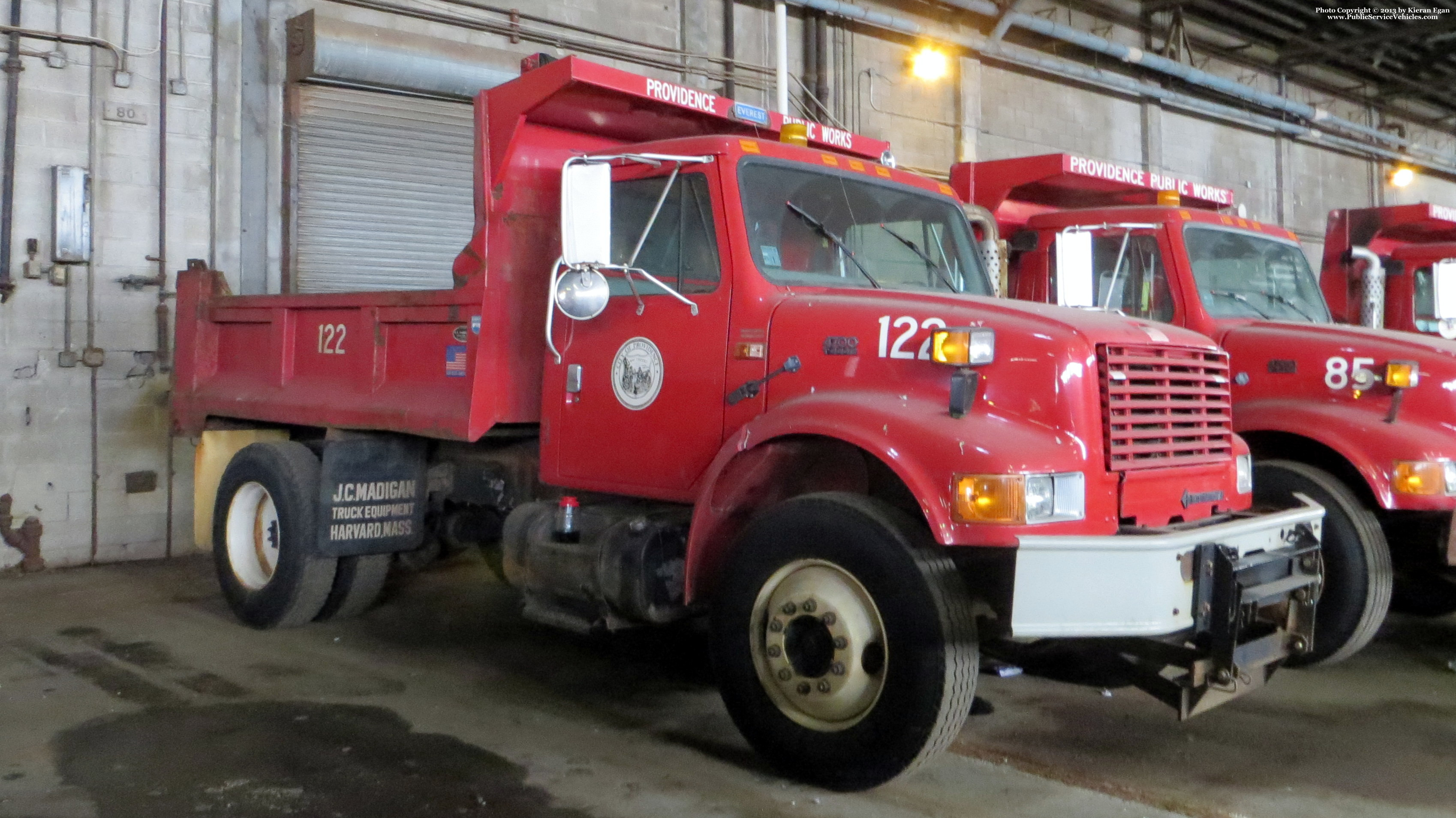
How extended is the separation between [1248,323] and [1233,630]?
10.6ft

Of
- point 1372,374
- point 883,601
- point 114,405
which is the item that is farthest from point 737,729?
point 114,405

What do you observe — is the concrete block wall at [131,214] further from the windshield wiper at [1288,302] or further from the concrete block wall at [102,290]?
the windshield wiper at [1288,302]

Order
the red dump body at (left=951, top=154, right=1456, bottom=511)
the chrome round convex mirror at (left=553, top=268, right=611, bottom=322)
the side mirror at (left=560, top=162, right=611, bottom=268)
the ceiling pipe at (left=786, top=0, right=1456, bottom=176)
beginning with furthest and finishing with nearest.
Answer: the ceiling pipe at (left=786, top=0, right=1456, bottom=176) < the red dump body at (left=951, top=154, right=1456, bottom=511) < the chrome round convex mirror at (left=553, top=268, right=611, bottom=322) < the side mirror at (left=560, top=162, right=611, bottom=268)

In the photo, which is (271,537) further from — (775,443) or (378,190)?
(378,190)

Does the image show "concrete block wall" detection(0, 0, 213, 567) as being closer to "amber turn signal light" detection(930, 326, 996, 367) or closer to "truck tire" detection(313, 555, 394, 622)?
"truck tire" detection(313, 555, 394, 622)

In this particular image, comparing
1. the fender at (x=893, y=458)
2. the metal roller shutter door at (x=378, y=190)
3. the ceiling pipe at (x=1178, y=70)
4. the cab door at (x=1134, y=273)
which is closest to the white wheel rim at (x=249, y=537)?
the metal roller shutter door at (x=378, y=190)

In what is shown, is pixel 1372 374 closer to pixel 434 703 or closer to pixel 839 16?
pixel 434 703

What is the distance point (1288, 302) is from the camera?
697cm

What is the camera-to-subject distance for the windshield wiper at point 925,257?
17.0 ft

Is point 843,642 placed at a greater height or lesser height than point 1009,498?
lesser

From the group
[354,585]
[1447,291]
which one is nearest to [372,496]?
[354,585]

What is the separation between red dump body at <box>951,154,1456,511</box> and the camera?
565 cm

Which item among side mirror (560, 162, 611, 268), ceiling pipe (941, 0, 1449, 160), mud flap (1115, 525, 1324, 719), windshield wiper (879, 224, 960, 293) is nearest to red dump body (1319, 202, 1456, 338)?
ceiling pipe (941, 0, 1449, 160)

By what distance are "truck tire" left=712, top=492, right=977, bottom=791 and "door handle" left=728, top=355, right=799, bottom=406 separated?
21.2 inches
